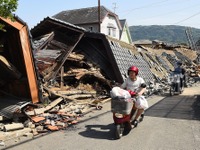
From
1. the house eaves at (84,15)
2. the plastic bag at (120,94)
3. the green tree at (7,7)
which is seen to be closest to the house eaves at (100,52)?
the plastic bag at (120,94)

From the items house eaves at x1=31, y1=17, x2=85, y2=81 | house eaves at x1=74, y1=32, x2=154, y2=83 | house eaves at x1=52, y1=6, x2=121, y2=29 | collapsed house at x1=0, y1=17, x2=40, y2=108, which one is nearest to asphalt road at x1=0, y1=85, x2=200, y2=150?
collapsed house at x1=0, y1=17, x2=40, y2=108

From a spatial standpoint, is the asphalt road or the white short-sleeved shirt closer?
the asphalt road

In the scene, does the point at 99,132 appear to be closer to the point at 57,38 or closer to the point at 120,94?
the point at 120,94

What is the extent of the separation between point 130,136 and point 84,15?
4660cm

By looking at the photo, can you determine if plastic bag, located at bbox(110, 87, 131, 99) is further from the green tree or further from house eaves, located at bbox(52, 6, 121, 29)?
house eaves, located at bbox(52, 6, 121, 29)

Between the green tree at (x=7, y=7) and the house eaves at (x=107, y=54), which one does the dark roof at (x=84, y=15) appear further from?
the green tree at (x=7, y=7)

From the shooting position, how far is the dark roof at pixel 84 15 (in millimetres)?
50938

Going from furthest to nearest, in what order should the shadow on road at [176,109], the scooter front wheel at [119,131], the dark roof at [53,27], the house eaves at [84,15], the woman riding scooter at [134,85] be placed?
the house eaves at [84,15], the dark roof at [53,27], the shadow on road at [176,109], the woman riding scooter at [134,85], the scooter front wheel at [119,131]

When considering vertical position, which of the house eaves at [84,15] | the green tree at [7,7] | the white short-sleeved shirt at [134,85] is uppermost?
the house eaves at [84,15]

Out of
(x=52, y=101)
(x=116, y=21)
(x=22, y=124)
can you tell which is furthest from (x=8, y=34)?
(x=116, y=21)

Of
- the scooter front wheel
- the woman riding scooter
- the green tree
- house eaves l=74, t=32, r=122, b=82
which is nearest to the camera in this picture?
the green tree

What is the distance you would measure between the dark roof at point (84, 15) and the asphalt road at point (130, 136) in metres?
41.3

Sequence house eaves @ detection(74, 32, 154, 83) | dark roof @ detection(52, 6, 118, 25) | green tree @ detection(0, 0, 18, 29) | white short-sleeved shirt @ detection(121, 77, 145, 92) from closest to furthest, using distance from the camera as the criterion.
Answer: green tree @ detection(0, 0, 18, 29) < white short-sleeved shirt @ detection(121, 77, 145, 92) < house eaves @ detection(74, 32, 154, 83) < dark roof @ detection(52, 6, 118, 25)

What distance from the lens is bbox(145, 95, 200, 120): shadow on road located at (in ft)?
33.8
